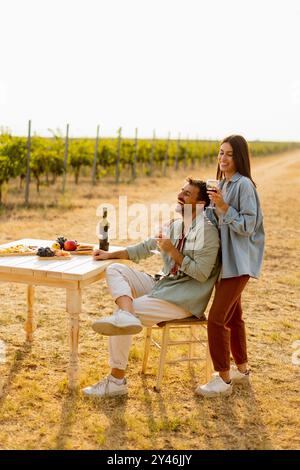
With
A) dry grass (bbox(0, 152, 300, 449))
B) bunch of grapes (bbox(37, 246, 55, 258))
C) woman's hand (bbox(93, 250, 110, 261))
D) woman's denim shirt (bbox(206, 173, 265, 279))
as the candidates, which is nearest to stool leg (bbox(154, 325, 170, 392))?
dry grass (bbox(0, 152, 300, 449))

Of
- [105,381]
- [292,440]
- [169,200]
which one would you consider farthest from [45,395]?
[169,200]

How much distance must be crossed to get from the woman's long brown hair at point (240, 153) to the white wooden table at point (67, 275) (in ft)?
3.35

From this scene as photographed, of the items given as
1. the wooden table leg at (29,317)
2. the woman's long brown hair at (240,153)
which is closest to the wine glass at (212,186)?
the woman's long brown hair at (240,153)

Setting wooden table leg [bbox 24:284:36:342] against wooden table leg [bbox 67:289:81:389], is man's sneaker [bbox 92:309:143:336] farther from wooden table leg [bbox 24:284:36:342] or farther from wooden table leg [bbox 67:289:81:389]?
wooden table leg [bbox 24:284:36:342]

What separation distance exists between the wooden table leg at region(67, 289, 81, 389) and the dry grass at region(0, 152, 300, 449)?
0.11 m

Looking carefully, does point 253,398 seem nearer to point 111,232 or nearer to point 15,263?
point 15,263

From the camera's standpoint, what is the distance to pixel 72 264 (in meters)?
3.67

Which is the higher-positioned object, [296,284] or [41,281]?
[41,281]

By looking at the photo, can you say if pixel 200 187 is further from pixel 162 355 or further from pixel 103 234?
pixel 162 355

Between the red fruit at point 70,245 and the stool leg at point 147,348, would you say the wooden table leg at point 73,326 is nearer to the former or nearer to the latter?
the stool leg at point 147,348

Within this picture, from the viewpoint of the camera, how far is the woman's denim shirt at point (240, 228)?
10.8 ft

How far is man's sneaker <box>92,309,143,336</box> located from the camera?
124 inches
